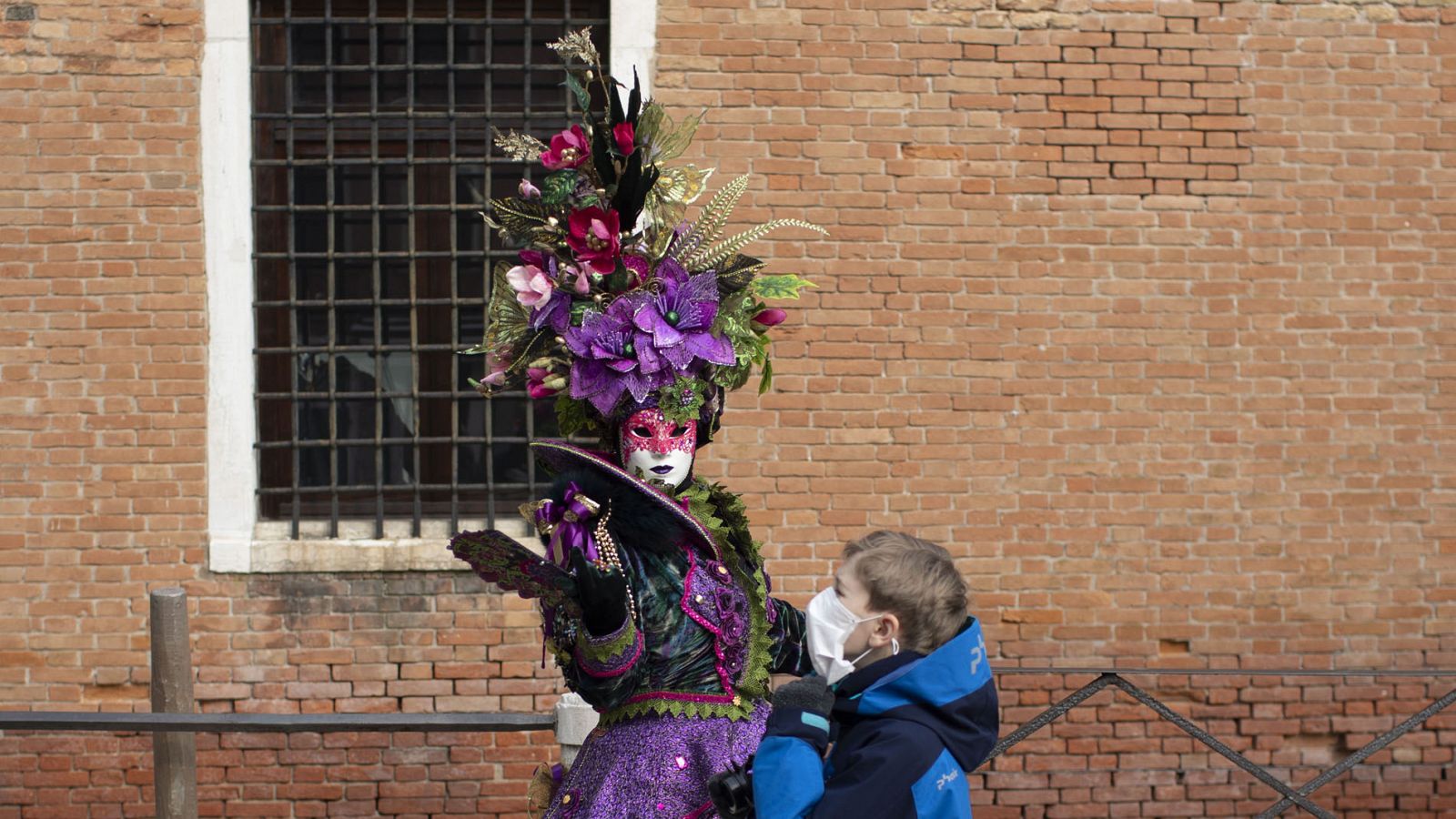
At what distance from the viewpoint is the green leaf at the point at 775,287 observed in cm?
298

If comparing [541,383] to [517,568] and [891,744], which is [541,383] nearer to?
[517,568]

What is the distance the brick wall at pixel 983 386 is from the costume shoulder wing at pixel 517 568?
9.70ft

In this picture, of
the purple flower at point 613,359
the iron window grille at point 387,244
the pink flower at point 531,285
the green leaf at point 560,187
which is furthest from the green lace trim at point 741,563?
the iron window grille at point 387,244

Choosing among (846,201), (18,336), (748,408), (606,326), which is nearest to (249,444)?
(18,336)

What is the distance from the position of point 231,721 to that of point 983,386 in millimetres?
3027

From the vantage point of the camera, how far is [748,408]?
5.58 meters

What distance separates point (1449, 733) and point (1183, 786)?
114 cm

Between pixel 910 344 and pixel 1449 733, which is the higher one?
pixel 910 344

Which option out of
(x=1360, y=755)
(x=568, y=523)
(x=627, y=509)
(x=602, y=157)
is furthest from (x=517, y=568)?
(x=1360, y=755)

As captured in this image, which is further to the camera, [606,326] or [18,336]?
[18,336]

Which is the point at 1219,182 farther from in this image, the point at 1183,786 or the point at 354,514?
the point at 354,514

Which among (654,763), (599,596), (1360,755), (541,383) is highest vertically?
(541,383)

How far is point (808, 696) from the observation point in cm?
234

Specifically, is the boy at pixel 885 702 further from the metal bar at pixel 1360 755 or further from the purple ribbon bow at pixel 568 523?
the metal bar at pixel 1360 755
